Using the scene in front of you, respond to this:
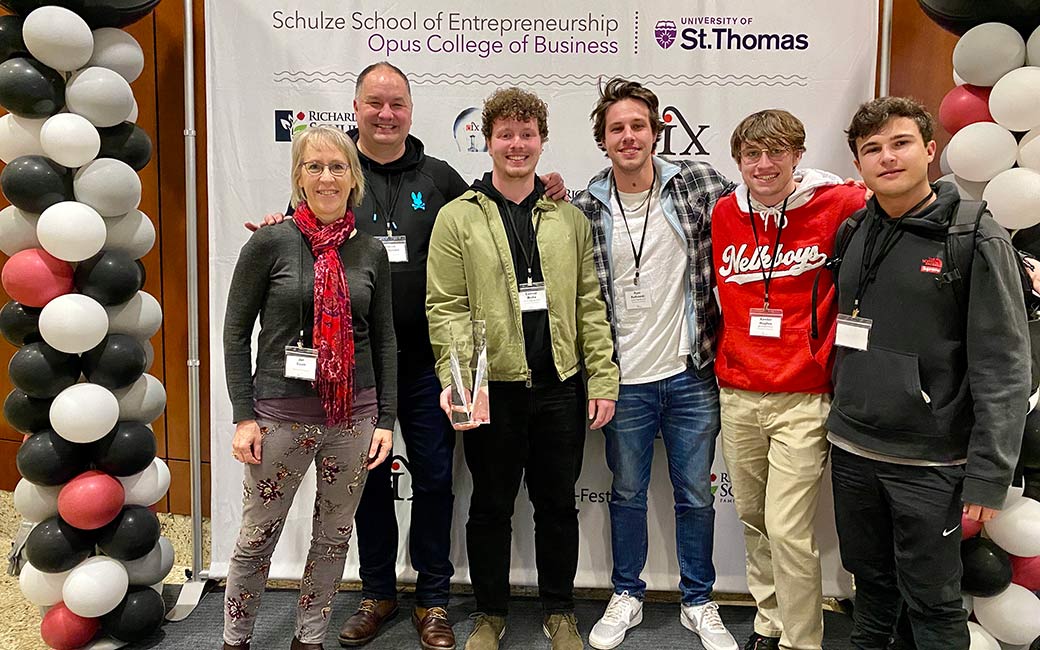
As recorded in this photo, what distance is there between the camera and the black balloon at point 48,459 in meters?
2.27

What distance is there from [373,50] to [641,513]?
1.97 meters

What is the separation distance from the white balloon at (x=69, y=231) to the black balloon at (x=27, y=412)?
0.46 metres

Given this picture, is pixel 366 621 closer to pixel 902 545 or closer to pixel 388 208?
pixel 388 208

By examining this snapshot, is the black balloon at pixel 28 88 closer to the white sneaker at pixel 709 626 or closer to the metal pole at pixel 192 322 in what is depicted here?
the metal pole at pixel 192 322

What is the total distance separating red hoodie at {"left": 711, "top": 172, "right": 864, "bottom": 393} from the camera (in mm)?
2184

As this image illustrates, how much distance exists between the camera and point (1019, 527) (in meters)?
2.14

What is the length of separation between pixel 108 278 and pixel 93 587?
3.16ft

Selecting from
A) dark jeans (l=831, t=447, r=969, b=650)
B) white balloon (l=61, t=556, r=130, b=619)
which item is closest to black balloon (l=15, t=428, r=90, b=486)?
white balloon (l=61, t=556, r=130, b=619)

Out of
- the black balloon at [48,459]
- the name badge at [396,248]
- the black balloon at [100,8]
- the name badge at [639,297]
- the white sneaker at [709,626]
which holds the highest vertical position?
the black balloon at [100,8]

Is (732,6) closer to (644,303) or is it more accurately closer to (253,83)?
(644,303)

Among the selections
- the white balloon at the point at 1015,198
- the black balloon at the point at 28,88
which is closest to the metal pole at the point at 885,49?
the white balloon at the point at 1015,198

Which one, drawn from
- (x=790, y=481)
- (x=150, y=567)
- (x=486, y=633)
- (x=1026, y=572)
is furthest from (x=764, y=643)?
(x=150, y=567)

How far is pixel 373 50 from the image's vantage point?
281 cm

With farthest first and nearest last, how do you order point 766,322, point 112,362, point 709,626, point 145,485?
1. point 709,626
2. point 145,485
3. point 112,362
4. point 766,322
